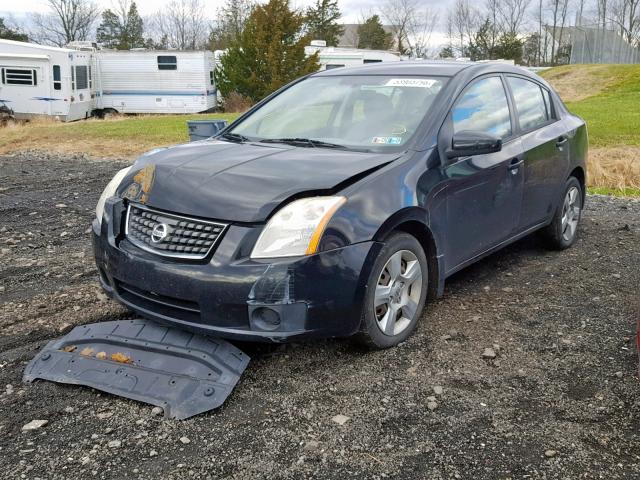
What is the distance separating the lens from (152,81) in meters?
27.5

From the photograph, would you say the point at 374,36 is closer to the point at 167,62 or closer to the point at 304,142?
the point at 167,62

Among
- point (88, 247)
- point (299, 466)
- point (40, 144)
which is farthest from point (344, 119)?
point (40, 144)

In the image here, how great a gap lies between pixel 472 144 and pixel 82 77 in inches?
937

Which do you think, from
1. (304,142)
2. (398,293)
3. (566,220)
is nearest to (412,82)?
(304,142)

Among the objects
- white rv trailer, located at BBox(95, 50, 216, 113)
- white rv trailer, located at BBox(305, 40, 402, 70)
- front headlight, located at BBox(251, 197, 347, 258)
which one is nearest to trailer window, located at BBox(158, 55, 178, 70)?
white rv trailer, located at BBox(95, 50, 216, 113)

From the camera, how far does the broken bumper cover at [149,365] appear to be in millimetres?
3254

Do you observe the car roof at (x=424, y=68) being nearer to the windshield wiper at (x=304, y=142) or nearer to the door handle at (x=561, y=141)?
the door handle at (x=561, y=141)

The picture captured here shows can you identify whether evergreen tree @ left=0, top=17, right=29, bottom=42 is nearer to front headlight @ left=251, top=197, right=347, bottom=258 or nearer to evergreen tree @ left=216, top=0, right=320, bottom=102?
evergreen tree @ left=216, top=0, right=320, bottom=102

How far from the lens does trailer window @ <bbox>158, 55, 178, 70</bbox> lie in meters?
27.2

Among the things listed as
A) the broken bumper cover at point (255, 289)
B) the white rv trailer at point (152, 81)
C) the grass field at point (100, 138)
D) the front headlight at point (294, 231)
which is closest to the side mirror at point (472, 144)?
the broken bumper cover at point (255, 289)

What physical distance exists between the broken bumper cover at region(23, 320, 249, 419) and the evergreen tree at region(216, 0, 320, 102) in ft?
83.9

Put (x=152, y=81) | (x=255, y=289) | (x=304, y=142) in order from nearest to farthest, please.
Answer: (x=255, y=289)
(x=304, y=142)
(x=152, y=81)

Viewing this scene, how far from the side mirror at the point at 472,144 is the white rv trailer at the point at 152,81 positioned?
2463 cm

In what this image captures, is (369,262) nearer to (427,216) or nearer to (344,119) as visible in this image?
(427,216)
